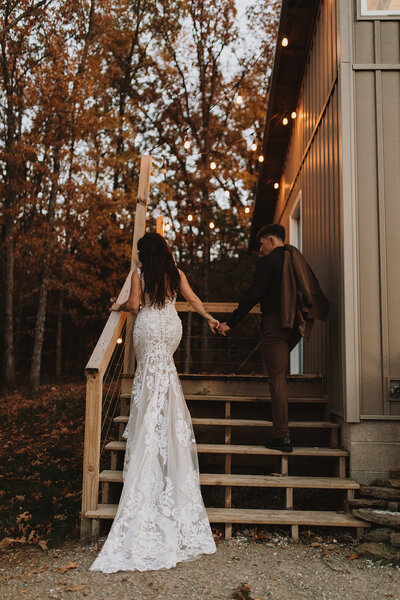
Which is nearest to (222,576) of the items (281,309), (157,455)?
(157,455)

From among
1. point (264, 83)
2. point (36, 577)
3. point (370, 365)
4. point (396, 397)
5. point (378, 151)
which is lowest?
point (36, 577)

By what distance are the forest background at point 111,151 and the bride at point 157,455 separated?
26.8 ft

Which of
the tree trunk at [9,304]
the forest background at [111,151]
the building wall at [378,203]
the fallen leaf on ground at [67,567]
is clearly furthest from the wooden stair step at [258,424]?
the tree trunk at [9,304]

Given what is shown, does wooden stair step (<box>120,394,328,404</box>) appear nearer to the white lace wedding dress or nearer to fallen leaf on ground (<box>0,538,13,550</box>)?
the white lace wedding dress

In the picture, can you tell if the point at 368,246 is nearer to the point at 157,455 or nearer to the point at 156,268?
the point at 156,268

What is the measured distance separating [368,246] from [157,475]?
2.47 m

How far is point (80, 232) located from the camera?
13086 mm

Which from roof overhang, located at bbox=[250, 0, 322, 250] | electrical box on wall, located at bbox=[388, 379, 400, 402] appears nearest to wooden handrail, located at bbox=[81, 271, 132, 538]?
electrical box on wall, located at bbox=[388, 379, 400, 402]

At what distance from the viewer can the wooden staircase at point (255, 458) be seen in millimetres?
3809

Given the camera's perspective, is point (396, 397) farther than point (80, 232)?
No

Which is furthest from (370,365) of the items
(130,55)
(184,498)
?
(130,55)

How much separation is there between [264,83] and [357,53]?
42.8ft

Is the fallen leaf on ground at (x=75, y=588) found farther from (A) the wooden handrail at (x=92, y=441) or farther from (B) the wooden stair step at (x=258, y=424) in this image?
(B) the wooden stair step at (x=258, y=424)

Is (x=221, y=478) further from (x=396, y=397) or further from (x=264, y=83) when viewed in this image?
(x=264, y=83)
